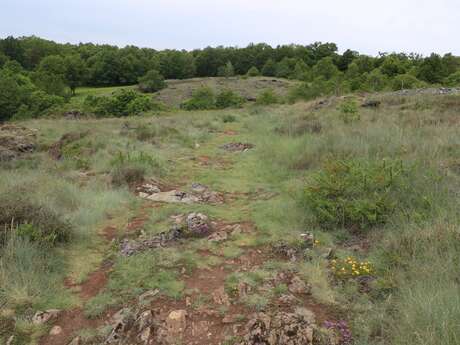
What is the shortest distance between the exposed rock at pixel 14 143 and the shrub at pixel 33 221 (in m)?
5.80

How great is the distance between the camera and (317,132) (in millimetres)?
10602

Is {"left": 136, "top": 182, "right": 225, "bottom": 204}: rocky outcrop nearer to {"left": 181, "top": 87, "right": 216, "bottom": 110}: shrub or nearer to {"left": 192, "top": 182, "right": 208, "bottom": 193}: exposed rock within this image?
{"left": 192, "top": 182, "right": 208, "bottom": 193}: exposed rock

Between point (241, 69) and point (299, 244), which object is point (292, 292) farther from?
point (241, 69)

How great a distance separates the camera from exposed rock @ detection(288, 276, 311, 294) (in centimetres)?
356

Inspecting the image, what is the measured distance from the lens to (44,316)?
325cm

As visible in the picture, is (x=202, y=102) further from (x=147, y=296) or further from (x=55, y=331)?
(x=55, y=331)

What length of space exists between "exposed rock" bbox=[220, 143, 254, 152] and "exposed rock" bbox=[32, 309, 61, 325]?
8.41m

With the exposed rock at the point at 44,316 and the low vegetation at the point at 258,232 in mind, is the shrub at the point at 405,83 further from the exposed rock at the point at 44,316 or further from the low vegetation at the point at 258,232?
the exposed rock at the point at 44,316

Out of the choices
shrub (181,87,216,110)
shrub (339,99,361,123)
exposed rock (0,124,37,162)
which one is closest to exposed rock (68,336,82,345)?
exposed rock (0,124,37,162)

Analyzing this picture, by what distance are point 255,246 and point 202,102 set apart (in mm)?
31301

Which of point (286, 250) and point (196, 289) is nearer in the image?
point (196, 289)

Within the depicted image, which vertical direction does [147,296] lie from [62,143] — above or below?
below

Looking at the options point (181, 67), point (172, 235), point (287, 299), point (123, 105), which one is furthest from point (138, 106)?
point (181, 67)

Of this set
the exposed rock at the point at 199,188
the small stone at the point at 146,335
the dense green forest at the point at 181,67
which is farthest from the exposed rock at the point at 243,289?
the dense green forest at the point at 181,67
